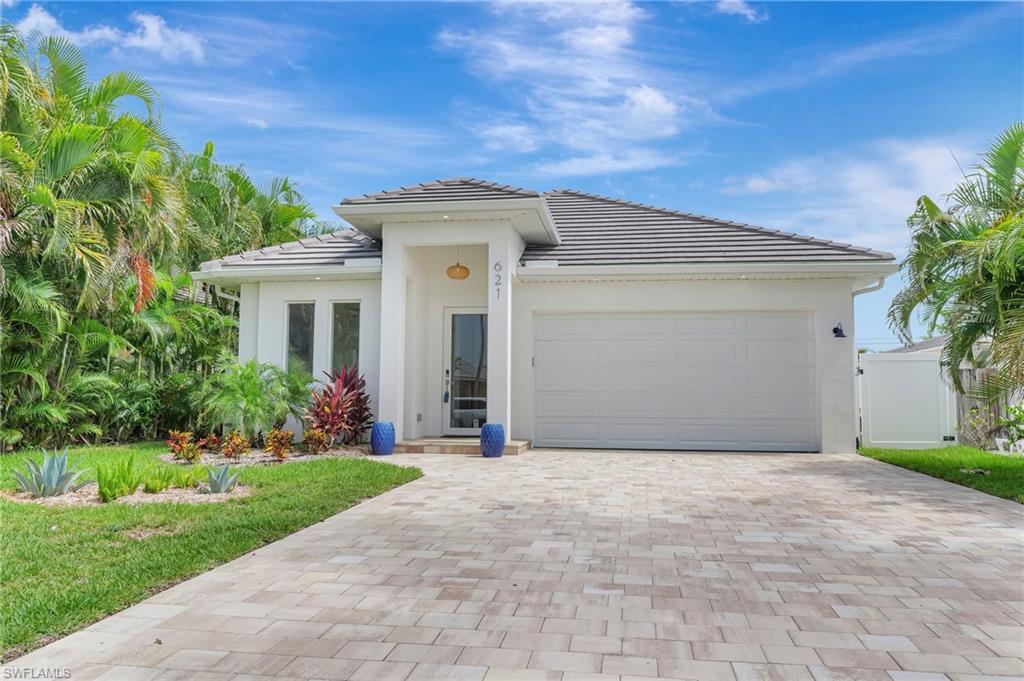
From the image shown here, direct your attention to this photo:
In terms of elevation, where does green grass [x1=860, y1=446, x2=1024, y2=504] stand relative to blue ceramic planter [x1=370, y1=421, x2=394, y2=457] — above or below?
below

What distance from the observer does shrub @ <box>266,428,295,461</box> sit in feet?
32.4

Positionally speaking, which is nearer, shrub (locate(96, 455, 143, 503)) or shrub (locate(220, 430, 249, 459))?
shrub (locate(96, 455, 143, 503))

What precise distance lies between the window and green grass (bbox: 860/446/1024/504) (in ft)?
30.9

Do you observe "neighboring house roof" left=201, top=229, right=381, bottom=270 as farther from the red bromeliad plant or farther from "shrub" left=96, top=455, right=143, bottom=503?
"shrub" left=96, top=455, right=143, bottom=503

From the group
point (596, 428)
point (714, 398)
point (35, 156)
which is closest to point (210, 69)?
point (35, 156)

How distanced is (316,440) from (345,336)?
2.39m

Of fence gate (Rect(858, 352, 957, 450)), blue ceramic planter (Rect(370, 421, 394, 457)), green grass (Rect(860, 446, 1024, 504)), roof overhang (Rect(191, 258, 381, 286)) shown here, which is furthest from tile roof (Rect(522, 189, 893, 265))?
blue ceramic planter (Rect(370, 421, 394, 457))

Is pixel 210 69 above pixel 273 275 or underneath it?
above

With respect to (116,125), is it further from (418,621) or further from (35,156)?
(418,621)

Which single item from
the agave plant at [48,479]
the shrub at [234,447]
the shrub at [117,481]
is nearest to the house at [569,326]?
the shrub at [234,447]

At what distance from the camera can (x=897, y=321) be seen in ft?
34.0

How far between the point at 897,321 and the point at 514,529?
801cm

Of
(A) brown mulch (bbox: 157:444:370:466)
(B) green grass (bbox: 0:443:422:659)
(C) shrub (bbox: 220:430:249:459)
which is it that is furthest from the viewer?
(C) shrub (bbox: 220:430:249:459)

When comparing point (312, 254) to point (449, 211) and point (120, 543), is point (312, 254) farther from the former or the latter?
point (120, 543)
